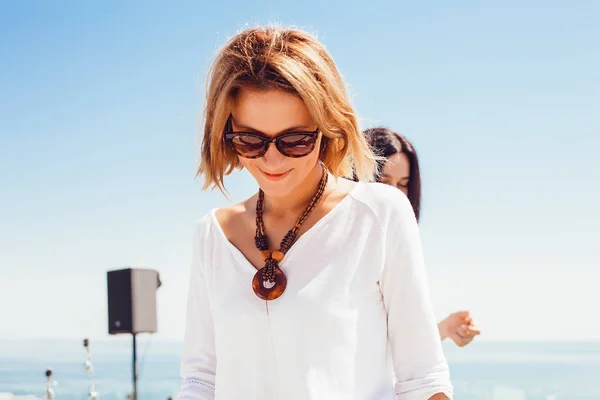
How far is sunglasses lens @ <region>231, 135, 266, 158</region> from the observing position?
154cm

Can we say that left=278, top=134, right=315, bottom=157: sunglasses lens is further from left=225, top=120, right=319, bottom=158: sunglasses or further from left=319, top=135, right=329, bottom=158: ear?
left=319, top=135, right=329, bottom=158: ear

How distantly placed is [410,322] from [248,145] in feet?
1.55

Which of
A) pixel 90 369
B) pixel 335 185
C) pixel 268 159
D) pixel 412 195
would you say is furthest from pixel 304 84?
pixel 90 369

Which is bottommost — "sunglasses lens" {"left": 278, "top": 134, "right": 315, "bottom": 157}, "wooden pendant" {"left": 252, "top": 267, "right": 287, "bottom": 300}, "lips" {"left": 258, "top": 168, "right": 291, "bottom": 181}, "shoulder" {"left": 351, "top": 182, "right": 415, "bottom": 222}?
→ "wooden pendant" {"left": 252, "top": 267, "right": 287, "bottom": 300}

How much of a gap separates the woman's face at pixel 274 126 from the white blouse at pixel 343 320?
0.13 metres

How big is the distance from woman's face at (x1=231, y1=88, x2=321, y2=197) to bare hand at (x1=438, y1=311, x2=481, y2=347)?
5.50 feet

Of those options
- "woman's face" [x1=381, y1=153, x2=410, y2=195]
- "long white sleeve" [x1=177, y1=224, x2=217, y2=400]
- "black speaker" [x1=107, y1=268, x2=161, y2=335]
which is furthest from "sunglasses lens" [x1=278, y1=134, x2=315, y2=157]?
"black speaker" [x1=107, y1=268, x2=161, y2=335]

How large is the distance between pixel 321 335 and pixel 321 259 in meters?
0.17

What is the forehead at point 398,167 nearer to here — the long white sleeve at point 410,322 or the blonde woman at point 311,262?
the blonde woman at point 311,262

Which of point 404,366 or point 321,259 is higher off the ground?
point 321,259

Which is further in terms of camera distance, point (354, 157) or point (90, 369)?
point (90, 369)

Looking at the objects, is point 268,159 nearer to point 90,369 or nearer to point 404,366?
point 404,366

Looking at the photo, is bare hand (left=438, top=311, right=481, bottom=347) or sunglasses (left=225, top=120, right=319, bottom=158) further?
bare hand (left=438, top=311, right=481, bottom=347)

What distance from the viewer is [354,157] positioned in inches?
64.3
